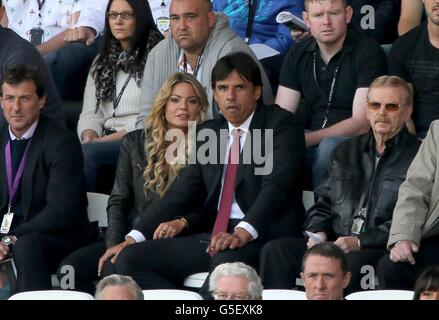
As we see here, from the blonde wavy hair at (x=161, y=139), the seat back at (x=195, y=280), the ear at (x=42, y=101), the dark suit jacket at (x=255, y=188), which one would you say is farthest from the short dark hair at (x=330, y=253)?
the ear at (x=42, y=101)

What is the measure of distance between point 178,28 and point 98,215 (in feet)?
4.11

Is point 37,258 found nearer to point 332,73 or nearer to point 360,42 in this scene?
point 332,73


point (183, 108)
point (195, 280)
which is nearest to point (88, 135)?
point (183, 108)

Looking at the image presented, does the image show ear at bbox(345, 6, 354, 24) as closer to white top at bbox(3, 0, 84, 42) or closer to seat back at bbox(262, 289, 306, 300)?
seat back at bbox(262, 289, 306, 300)

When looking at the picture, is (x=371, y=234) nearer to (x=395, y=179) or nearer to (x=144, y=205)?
(x=395, y=179)

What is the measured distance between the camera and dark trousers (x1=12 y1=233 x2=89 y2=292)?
8.17m

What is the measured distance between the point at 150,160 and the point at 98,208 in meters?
0.54

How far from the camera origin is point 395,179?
788 cm

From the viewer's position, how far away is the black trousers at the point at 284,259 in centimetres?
769

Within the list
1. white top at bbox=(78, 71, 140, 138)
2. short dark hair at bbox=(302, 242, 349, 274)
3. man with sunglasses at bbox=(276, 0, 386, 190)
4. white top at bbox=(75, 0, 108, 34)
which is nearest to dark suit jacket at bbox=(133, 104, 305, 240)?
man with sunglasses at bbox=(276, 0, 386, 190)

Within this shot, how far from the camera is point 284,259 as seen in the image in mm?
7766

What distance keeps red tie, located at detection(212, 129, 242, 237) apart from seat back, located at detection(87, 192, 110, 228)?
94cm

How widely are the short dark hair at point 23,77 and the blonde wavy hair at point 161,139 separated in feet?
2.14

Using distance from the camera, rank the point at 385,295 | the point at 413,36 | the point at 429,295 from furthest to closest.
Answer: the point at 413,36, the point at 385,295, the point at 429,295
